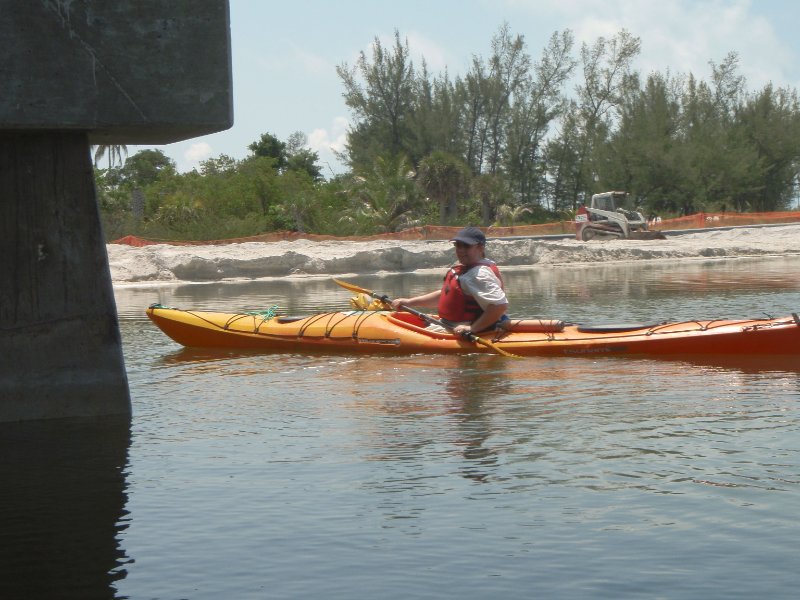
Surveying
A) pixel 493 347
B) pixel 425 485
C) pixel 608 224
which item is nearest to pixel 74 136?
pixel 425 485

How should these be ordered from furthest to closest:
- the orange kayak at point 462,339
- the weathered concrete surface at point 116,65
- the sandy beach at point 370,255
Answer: the sandy beach at point 370,255 < the orange kayak at point 462,339 < the weathered concrete surface at point 116,65

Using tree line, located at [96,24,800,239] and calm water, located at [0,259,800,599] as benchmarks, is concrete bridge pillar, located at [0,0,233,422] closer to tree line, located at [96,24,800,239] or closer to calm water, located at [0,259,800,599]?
calm water, located at [0,259,800,599]

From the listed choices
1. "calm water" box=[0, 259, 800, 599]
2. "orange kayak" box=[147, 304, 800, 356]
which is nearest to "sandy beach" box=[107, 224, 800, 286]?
"orange kayak" box=[147, 304, 800, 356]

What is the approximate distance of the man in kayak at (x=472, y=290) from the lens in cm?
938

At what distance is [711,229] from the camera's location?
1293 inches

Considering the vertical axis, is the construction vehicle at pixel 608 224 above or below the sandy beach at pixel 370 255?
above

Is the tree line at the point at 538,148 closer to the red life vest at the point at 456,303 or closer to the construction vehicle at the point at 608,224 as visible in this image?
the construction vehicle at the point at 608,224

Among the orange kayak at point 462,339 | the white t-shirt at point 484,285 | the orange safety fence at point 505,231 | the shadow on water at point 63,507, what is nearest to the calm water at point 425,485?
the shadow on water at point 63,507

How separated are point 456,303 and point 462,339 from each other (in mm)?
337

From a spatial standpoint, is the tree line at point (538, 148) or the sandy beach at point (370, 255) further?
the tree line at point (538, 148)

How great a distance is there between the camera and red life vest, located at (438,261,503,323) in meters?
9.66

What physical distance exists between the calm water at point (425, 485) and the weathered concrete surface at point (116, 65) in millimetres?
1775

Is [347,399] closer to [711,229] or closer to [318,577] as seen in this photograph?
[318,577]

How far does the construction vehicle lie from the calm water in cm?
2173
